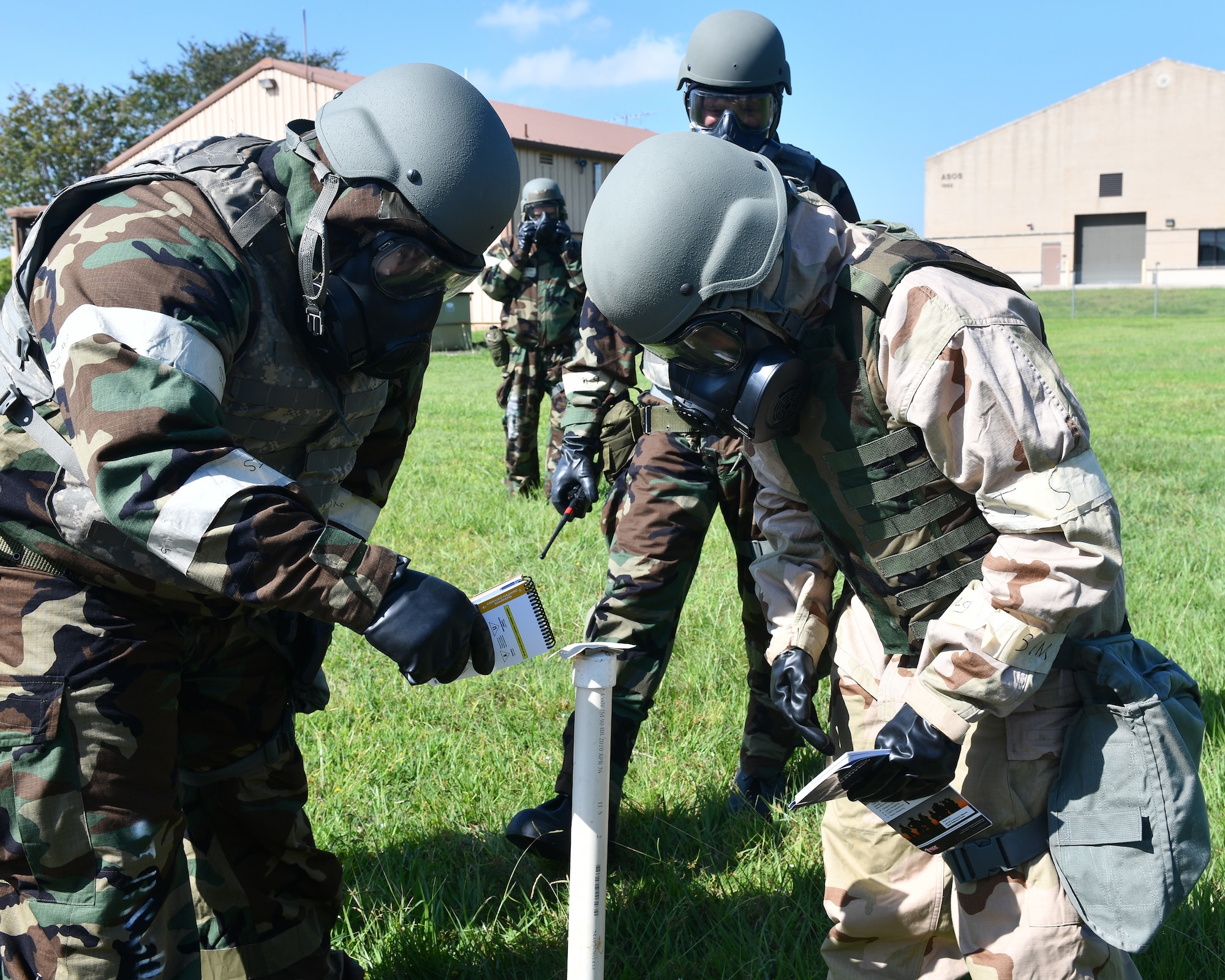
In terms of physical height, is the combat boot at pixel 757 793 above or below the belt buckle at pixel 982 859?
below

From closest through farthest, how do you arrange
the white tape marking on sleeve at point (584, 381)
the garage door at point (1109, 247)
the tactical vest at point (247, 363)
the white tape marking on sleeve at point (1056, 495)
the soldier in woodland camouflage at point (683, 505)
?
1. the white tape marking on sleeve at point (1056, 495)
2. the tactical vest at point (247, 363)
3. the soldier in woodland camouflage at point (683, 505)
4. the white tape marking on sleeve at point (584, 381)
5. the garage door at point (1109, 247)

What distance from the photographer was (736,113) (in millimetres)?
4082

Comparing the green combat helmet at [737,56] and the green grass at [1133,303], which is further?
the green grass at [1133,303]

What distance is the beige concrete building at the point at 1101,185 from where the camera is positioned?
150ft

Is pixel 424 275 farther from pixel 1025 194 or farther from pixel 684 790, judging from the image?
pixel 1025 194

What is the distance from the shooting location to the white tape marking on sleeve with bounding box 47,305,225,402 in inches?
69.4

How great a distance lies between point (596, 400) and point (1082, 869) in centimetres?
280

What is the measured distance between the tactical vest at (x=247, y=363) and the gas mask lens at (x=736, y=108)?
214 centimetres

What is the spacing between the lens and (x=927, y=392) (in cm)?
190

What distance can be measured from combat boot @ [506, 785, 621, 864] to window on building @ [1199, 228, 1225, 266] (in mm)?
51109

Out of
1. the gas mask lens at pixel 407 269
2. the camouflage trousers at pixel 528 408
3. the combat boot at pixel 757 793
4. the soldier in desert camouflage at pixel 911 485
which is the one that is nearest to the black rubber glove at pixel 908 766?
the soldier in desert camouflage at pixel 911 485

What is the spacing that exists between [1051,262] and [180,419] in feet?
170

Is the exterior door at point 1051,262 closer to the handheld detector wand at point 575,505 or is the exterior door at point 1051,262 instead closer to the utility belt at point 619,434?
the utility belt at point 619,434

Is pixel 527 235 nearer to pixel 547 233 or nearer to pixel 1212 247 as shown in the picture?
pixel 547 233
